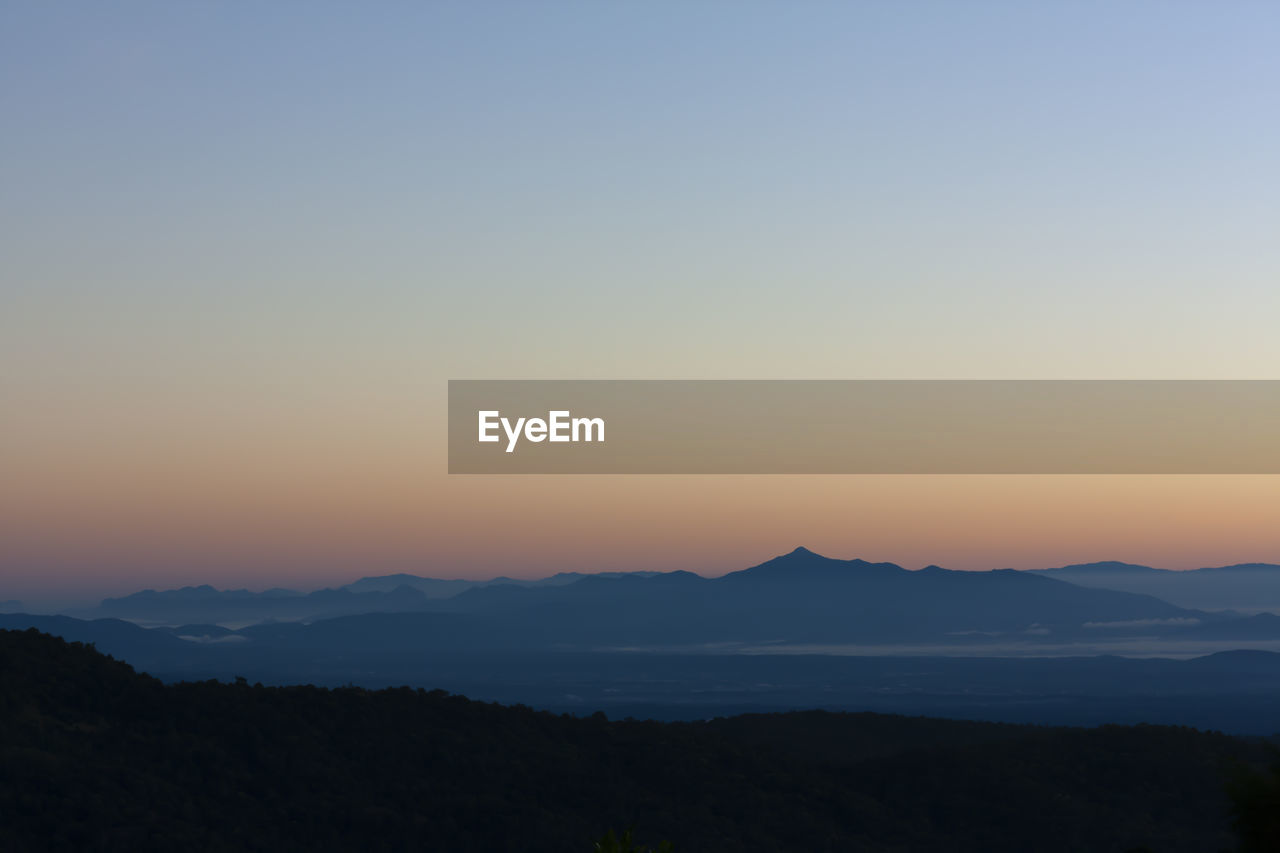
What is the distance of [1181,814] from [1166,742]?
8.50 metres

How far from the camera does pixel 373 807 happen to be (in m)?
52.4

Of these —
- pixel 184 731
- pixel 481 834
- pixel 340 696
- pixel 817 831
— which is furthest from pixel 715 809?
pixel 184 731

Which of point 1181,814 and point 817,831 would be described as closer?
point 817,831

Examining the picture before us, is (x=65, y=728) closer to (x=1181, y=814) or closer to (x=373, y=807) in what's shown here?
(x=373, y=807)

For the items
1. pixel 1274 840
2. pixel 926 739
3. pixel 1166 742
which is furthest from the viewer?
pixel 926 739

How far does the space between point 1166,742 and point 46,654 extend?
5595 centimetres

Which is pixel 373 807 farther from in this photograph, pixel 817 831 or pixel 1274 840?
pixel 1274 840

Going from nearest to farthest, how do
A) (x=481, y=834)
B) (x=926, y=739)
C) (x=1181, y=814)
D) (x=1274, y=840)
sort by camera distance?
(x=1274, y=840), (x=481, y=834), (x=1181, y=814), (x=926, y=739)

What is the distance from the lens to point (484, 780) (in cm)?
5669

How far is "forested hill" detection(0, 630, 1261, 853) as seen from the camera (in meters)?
49.7

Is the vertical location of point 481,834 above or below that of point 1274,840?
below

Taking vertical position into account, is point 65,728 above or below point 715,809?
above

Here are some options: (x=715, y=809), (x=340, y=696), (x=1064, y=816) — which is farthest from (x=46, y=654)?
(x=1064, y=816)

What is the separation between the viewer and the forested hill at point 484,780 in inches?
1955
